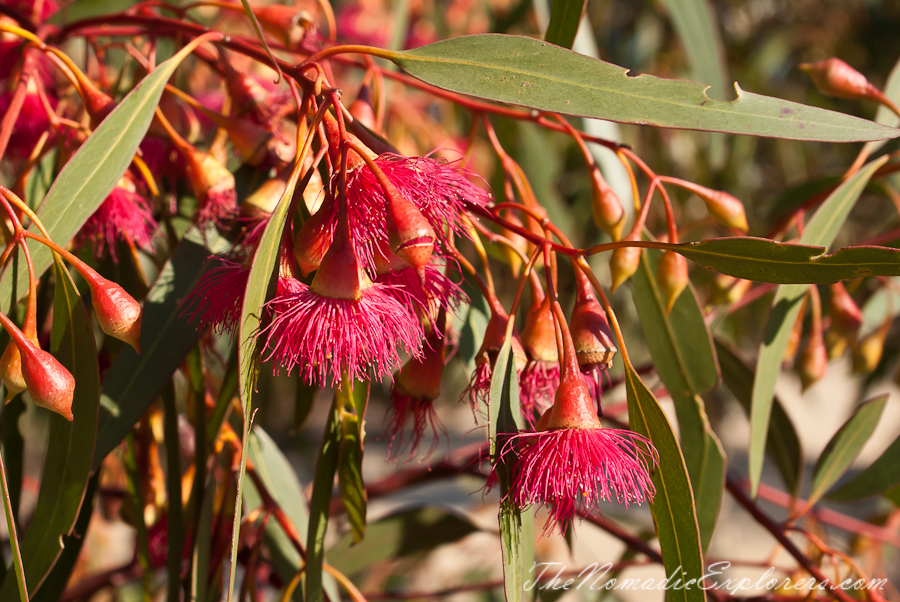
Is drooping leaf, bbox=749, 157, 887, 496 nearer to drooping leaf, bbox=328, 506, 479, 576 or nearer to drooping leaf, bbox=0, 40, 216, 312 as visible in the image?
drooping leaf, bbox=328, 506, 479, 576

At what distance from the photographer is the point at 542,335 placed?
50 centimetres

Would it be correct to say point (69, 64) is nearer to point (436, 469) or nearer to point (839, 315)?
point (436, 469)

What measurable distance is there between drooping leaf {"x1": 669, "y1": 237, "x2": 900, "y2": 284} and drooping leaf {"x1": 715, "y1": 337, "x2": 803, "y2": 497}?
494 mm

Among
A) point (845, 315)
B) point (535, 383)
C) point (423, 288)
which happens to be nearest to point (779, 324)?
point (845, 315)

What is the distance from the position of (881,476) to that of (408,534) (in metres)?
0.64

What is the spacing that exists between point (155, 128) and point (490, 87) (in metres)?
0.31

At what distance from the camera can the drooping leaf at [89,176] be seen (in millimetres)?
496

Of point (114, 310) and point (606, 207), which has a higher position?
point (606, 207)

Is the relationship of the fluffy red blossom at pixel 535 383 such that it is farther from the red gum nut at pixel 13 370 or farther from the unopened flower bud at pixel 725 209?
the red gum nut at pixel 13 370

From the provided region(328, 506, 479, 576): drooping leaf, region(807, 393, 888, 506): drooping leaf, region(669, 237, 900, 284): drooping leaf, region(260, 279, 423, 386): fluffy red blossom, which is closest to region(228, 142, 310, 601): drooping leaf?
region(260, 279, 423, 386): fluffy red blossom

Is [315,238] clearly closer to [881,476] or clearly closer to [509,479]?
[509,479]

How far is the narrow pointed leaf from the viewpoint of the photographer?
0.80 meters

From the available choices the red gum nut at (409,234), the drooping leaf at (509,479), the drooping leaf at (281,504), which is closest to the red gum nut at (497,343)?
the drooping leaf at (509,479)

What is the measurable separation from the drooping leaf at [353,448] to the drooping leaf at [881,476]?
64cm
